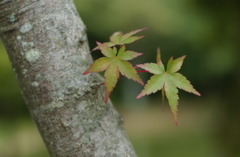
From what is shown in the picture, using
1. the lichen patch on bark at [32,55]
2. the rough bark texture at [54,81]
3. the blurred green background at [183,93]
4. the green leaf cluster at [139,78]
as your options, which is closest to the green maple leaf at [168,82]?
the green leaf cluster at [139,78]

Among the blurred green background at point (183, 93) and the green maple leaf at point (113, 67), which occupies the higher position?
the green maple leaf at point (113, 67)

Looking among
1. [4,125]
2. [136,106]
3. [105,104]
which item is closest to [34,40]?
[105,104]

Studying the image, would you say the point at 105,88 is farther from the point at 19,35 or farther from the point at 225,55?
the point at 225,55

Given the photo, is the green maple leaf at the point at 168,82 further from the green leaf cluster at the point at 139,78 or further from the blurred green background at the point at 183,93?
the blurred green background at the point at 183,93

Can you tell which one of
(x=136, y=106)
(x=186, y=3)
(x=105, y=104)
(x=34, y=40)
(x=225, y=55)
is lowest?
(x=136, y=106)

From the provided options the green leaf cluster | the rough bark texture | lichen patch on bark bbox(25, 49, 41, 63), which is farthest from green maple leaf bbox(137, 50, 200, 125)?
lichen patch on bark bbox(25, 49, 41, 63)

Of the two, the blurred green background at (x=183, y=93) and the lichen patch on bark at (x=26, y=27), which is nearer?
the lichen patch on bark at (x=26, y=27)

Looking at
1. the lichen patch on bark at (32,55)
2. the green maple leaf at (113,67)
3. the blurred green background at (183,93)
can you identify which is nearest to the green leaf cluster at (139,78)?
the green maple leaf at (113,67)

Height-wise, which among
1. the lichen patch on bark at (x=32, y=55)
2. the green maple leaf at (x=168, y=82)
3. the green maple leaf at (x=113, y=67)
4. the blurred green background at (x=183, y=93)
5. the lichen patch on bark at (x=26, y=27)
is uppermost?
the lichen patch on bark at (x=26, y=27)
